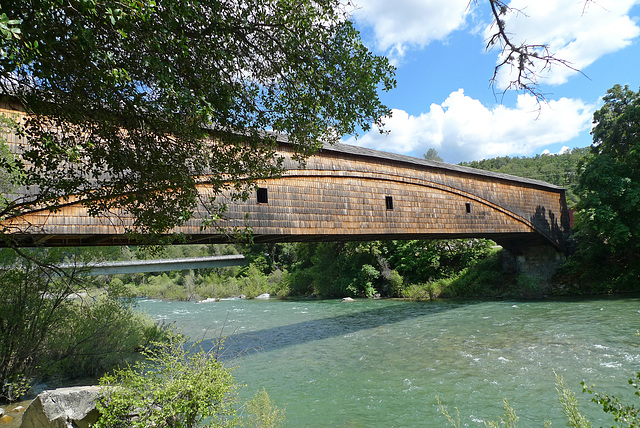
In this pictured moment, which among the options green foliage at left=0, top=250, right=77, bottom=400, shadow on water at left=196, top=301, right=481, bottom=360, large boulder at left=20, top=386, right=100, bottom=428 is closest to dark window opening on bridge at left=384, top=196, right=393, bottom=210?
shadow on water at left=196, top=301, right=481, bottom=360

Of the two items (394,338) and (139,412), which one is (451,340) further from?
(139,412)

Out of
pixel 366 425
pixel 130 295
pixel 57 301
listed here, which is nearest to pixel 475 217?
pixel 366 425

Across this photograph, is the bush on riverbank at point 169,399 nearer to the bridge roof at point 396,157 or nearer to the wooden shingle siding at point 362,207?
the wooden shingle siding at point 362,207

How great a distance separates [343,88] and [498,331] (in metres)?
7.77

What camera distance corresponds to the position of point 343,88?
10.7 feet

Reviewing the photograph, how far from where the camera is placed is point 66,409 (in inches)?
130

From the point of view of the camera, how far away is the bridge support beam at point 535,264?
48.6ft

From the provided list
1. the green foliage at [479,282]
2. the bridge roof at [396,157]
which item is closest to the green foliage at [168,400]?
the bridge roof at [396,157]

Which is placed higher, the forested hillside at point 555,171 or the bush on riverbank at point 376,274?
the forested hillside at point 555,171

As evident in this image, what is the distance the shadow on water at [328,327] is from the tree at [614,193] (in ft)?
15.5

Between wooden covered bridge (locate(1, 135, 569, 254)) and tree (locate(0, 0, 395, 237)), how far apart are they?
2.42 meters

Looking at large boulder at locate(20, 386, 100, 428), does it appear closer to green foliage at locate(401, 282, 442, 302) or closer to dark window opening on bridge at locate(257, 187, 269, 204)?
dark window opening on bridge at locate(257, 187, 269, 204)

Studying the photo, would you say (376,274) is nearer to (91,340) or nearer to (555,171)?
(91,340)

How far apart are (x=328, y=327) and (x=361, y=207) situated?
3864 mm
